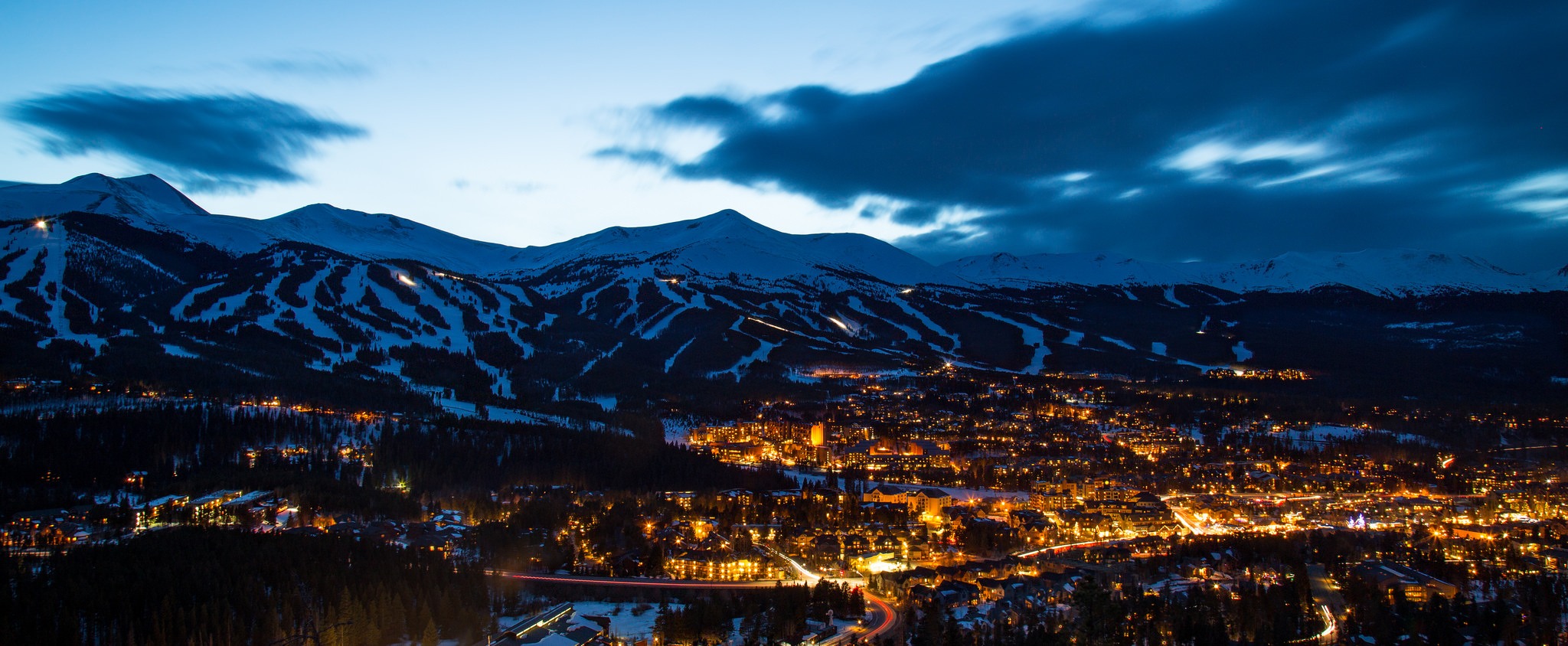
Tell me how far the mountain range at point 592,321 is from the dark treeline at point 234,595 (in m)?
41.0

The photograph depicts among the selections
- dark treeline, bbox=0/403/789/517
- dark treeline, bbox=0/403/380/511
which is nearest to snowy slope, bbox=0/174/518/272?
dark treeline, bbox=0/403/380/511

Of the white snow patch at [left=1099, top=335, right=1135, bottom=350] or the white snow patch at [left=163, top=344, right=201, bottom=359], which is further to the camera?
the white snow patch at [left=1099, top=335, right=1135, bottom=350]

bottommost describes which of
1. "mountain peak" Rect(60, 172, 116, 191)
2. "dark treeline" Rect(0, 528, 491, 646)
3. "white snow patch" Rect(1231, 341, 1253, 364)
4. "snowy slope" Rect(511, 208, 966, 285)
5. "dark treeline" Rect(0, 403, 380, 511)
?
"dark treeline" Rect(0, 528, 491, 646)

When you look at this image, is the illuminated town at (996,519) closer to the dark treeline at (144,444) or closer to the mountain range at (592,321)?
the dark treeline at (144,444)

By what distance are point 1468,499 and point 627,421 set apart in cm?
4724

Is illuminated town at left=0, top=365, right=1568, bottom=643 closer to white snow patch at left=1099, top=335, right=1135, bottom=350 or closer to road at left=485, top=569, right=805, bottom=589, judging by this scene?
road at left=485, top=569, right=805, bottom=589

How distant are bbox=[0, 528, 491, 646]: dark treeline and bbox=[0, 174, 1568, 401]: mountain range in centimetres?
4105

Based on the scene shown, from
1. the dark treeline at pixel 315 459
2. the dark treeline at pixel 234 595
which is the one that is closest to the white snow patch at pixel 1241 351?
the dark treeline at pixel 315 459

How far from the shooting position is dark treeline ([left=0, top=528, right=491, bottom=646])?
79.4 feet

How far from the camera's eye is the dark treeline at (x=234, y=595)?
79.4 ft

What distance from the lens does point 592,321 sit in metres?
124

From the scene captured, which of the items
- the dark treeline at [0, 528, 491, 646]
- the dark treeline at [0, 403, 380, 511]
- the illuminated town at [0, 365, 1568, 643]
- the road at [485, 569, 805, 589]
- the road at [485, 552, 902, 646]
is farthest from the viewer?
the dark treeline at [0, 403, 380, 511]

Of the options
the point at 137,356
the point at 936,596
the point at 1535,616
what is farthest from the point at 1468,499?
the point at 137,356

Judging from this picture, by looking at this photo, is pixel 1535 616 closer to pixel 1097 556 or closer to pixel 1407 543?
pixel 1407 543
